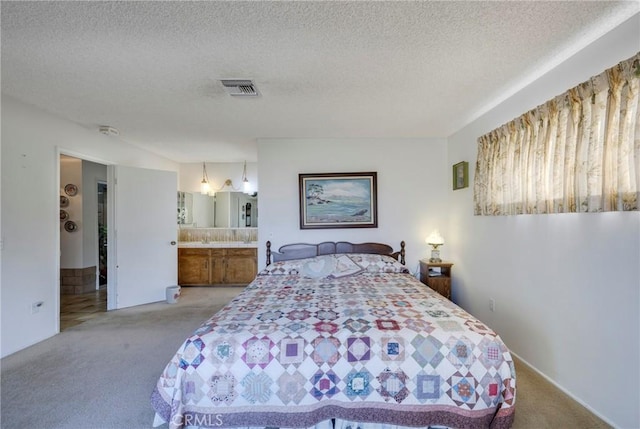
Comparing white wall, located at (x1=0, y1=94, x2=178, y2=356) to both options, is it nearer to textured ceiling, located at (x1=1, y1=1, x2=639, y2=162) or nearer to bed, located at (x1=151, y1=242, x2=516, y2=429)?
textured ceiling, located at (x1=1, y1=1, x2=639, y2=162)

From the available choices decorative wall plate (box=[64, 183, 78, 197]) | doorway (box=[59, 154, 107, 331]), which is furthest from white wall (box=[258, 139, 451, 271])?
decorative wall plate (box=[64, 183, 78, 197])

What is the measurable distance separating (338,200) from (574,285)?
2694 mm

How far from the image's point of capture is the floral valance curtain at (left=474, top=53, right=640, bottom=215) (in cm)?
170

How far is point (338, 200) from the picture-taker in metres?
4.22

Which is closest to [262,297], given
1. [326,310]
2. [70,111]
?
[326,310]

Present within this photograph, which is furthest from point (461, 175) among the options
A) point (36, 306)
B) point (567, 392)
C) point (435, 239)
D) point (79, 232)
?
point (79, 232)

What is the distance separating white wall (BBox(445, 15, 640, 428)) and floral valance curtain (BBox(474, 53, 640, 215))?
11cm

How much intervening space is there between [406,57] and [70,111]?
A: 353 centimetres

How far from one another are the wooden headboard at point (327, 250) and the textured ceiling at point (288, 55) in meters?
1.67

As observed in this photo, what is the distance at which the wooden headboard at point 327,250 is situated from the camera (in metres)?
4.14

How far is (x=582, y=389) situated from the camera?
6.74 ft

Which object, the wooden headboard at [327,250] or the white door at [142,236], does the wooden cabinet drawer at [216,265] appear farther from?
the wooden headboard at [327,250]

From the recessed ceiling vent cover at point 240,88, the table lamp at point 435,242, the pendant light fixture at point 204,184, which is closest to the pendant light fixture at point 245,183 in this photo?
the pendant light fixture at point 204,184

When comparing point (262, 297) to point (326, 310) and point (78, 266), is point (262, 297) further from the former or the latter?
point (78, 266)
